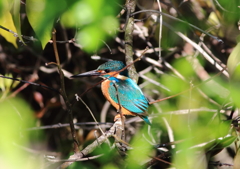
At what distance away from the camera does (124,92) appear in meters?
2.51

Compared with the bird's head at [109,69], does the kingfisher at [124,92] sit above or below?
below

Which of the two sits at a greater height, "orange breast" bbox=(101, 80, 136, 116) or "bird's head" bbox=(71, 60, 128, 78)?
"bird's head" bbox=(71, 60, 128, 78)

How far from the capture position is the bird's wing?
2.38 meters

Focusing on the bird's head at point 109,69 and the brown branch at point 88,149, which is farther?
the bird's head at point 109,69

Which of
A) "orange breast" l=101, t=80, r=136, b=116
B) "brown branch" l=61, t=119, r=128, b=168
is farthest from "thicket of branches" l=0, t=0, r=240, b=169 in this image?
"orange breast" l=101, t=80, r=136, b=116

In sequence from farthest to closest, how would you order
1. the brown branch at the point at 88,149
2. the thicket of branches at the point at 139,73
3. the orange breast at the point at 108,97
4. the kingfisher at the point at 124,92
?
the orange breast at the point at 108,97, the kingfisher at the point at 124,92, the thicket of branches at the point at 139,73, the brown branch at the point at 88,149

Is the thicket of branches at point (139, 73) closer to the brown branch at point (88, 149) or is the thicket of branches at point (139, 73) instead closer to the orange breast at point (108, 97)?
the brown branch at point (88, 149)

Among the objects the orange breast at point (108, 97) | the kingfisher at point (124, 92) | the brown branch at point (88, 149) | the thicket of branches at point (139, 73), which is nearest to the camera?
the brown branch at point (88, 149)

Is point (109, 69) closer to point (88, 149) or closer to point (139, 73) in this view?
point (139, 73)

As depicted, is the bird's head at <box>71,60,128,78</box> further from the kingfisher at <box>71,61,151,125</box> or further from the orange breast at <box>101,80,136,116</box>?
the orange breast at <box>101,80,136,116</box>

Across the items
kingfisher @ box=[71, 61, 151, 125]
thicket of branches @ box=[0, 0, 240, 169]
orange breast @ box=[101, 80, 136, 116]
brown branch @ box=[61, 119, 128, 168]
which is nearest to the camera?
brown branch @ box=[61, 119, 128, 168]

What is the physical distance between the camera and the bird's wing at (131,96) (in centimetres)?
238

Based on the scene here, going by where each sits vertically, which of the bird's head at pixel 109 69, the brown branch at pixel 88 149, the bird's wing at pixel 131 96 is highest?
the bird's head at pixel 109 69

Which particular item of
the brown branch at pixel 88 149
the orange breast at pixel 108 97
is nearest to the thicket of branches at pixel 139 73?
the brown branch at pixel 88 149
